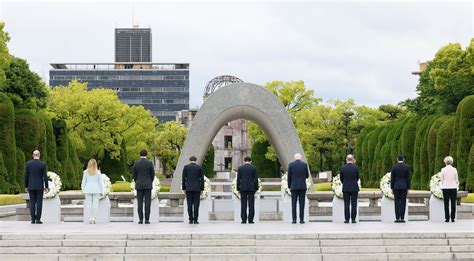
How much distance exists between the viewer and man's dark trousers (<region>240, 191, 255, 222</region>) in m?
19.9

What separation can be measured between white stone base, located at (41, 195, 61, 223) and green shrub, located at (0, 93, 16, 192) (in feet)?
50.0

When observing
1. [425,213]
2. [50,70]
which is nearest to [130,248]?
[425,213]

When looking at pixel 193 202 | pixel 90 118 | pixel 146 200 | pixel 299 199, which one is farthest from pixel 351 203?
pixel 90 118

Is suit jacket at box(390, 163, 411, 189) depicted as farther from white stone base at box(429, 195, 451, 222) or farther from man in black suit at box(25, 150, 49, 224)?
man in black suit at box(25, 150, 49, 224)

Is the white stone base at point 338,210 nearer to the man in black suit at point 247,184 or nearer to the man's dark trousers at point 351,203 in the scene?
the man's dark trousers at point 351,203

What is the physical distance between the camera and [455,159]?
1464 inches

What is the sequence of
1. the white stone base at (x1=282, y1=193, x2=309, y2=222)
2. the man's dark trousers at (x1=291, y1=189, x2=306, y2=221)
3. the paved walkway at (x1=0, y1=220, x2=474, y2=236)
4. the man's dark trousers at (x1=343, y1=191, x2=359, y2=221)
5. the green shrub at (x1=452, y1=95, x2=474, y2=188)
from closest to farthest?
the paved walkway at (x1=0, y1=220, x2=474, y2=236) < the man's dark trousers at (x1=291, y1=189, x2=306, y2=221) < the man's dark trousers at (x1=343, y1=191, x2=359, y2=221) < the white stone base at (x1=282, y1=193, x2=309, y2=222) < the green shrub at (x1=452, y1=95, x2=474, y2=188)

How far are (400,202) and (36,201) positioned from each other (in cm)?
897

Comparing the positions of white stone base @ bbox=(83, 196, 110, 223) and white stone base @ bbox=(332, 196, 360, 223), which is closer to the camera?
white stone base @ bbox=(83, 196, 110, 223)

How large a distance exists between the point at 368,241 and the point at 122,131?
1948 inches

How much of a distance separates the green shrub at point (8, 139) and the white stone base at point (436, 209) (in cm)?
2043

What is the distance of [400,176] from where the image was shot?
20.1 m

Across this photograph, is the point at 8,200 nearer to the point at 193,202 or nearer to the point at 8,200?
the point at 8,200

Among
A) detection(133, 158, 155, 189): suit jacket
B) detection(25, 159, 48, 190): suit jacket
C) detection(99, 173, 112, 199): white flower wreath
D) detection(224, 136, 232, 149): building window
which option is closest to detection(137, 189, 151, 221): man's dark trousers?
detection(133, 158, 155, 189): suit jacket
